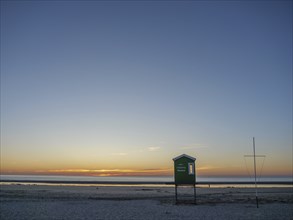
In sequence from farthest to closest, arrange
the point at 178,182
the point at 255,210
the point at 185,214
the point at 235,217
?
the point at 178,182
the point at 255,210
the point at 185,214
the point at 235,217

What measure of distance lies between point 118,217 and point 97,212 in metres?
3.03

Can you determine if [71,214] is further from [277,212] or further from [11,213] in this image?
[277,212]

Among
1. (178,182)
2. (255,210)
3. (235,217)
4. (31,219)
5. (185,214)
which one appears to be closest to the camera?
(31,219)

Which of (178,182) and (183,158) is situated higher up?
(183,158)

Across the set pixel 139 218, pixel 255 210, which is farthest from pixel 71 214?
pixel 255 210

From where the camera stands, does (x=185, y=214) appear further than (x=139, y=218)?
Yes

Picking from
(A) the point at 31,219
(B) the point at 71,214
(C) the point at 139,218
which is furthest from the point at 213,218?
(A) the point at 31,219

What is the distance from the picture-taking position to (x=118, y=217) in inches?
831

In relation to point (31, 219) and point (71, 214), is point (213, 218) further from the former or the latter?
point (31, 219)

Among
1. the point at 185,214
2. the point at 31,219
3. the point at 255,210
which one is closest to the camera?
the point at 31,219

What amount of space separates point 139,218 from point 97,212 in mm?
4374

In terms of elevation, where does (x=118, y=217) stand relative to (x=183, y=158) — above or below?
below

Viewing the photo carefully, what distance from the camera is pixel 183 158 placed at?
3167cm

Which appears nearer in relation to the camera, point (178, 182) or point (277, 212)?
point (277, 212)
